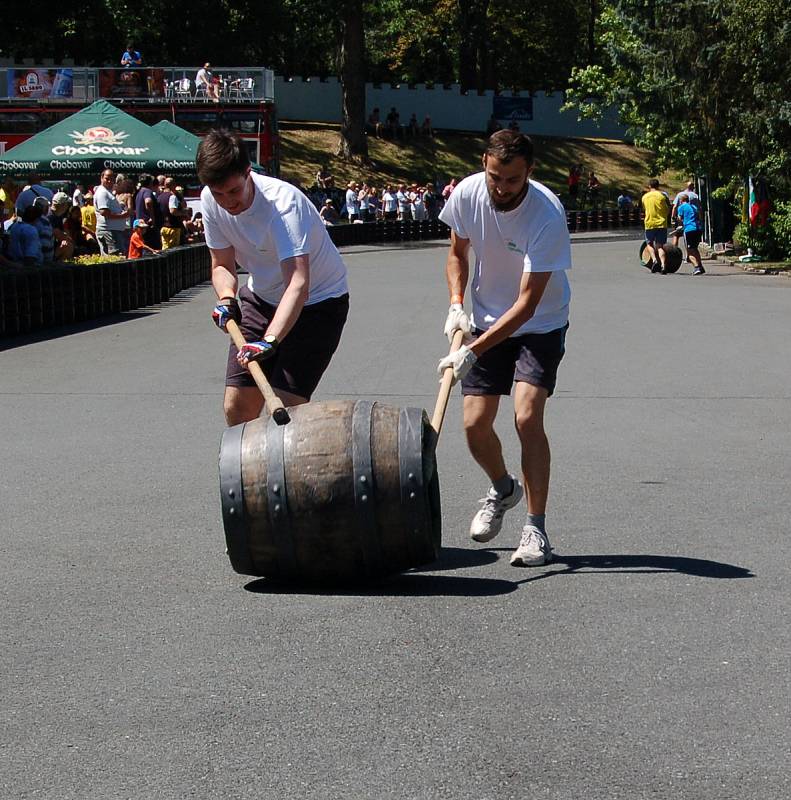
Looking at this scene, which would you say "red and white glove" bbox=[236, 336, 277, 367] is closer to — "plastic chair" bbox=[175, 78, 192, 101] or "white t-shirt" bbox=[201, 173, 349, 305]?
"white t-shirt" bbox=[201, 173, 349, 305]

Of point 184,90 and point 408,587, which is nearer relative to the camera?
point 408,587

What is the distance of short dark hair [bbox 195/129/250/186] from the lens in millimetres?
5875

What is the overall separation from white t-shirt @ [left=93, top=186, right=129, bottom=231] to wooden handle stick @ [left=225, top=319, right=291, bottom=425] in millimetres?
16969

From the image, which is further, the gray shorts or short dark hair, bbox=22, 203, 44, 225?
the gray shorts

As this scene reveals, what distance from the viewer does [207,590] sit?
226 inches

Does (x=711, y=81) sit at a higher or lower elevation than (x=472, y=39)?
lower

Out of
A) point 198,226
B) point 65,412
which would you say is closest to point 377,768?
point 65,412

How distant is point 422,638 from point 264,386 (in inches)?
53.6

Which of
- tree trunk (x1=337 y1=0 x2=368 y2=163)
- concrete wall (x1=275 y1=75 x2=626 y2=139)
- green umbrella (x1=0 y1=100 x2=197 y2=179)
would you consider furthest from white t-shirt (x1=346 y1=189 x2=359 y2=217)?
concrete wall (x1=275 y1=75 x2=626 y2=139)

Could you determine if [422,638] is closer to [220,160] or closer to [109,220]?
[220,160]

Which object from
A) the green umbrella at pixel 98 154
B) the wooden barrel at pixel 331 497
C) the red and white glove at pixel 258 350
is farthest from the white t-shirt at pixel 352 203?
the wooden barrel at pixel 331 497

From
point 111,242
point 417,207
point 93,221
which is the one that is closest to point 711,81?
point 93,221

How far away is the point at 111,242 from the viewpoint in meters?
23.1

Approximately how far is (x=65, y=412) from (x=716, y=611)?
6.62 meters
